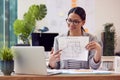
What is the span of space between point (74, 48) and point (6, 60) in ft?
1.80

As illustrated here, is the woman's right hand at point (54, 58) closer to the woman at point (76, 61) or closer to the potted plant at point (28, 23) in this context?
the woman at point (76, 61)

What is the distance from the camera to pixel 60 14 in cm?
461

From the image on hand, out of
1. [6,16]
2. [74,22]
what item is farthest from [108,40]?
[74,22]

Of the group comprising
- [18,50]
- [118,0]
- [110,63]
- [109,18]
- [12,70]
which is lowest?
[110,63]

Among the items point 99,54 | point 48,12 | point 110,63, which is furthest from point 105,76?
point 48,12

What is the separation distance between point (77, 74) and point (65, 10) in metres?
3.23

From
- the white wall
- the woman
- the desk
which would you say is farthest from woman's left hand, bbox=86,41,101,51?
the white wall

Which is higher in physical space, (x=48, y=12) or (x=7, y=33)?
(x=48, y=12)

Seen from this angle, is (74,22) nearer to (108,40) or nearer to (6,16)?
(108,40)

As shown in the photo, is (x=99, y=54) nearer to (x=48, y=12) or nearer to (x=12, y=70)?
(x=12, y=70)

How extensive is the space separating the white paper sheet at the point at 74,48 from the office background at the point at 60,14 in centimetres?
272

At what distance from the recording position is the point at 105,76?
142cm

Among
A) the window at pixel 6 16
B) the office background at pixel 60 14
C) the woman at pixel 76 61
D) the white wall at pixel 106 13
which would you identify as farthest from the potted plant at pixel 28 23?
the woman at pixel 76 61

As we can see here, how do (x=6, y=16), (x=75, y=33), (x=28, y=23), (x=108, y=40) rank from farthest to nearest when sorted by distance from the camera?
(x=6, y=16)
(x=108, y=40)
(x=28, y=23)
(x=75, y=33)
